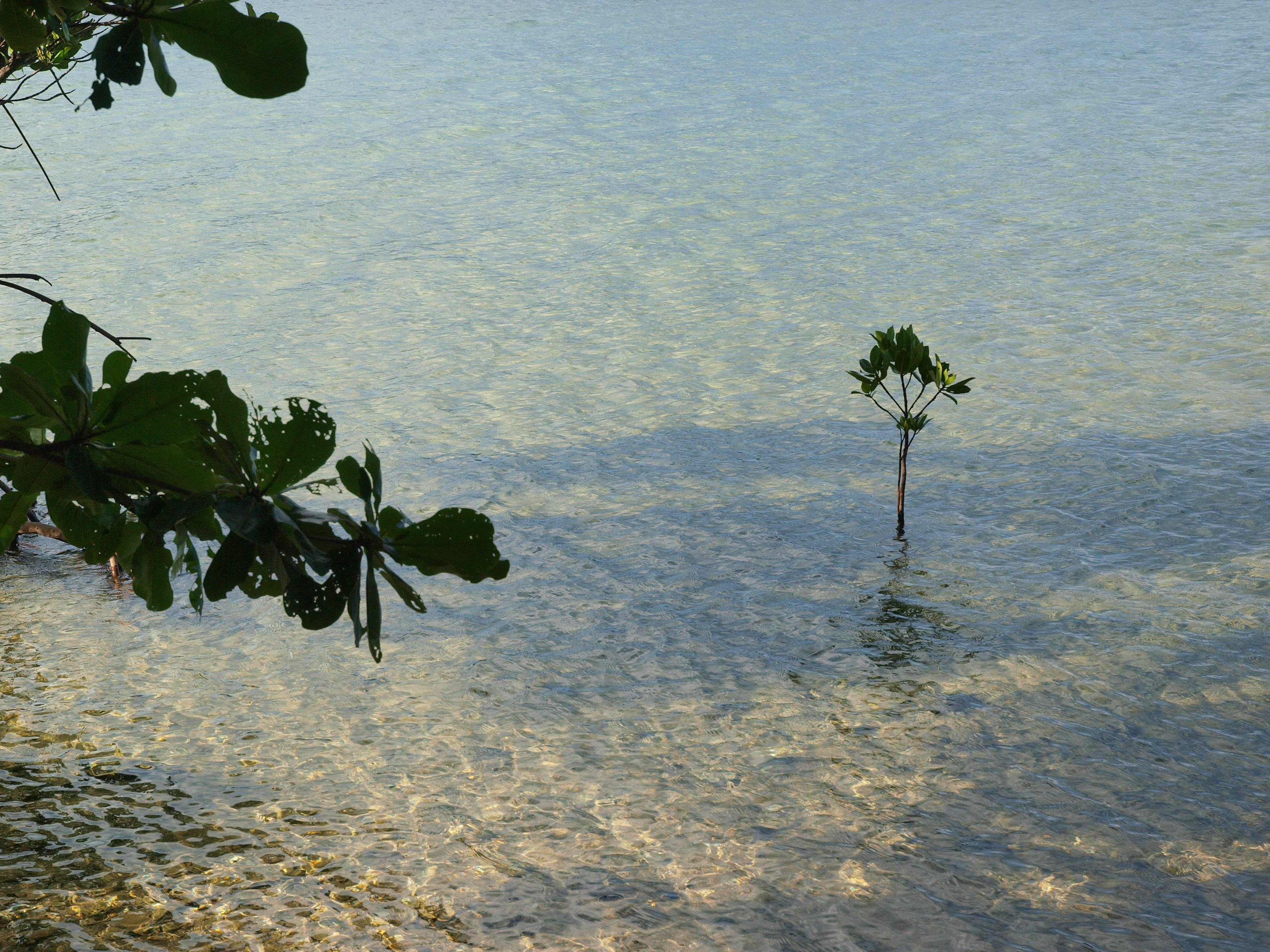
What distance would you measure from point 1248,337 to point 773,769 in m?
3.46

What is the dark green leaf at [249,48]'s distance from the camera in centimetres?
78

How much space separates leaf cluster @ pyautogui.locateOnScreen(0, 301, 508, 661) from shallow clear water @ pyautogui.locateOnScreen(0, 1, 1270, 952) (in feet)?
4.70

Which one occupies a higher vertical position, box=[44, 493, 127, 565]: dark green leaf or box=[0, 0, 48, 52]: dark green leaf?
box=[0, 0, 48, 52]: dark green leaf

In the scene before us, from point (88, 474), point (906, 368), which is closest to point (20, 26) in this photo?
point (88, 474)

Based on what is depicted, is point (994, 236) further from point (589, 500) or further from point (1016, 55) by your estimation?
point (1016, 55)

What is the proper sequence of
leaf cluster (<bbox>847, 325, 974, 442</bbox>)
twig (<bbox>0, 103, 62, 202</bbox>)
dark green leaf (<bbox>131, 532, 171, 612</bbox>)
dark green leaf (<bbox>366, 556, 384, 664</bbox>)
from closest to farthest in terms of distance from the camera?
dark green leaf (<bbox>366, 556, 384, 664</bbox>), dark green leaf (<bbox>131, 532, 171, 612</bbox>), twig (<bbox>0, 103, 62, 202</bbox>), leaf cluster (<bbox>847, 325, 974, 442</bbox>)

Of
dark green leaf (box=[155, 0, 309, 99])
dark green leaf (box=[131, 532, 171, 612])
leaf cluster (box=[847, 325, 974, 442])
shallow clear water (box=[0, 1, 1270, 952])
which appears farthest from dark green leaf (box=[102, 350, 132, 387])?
leaf cluster (box=[847, 325, 974, 442])

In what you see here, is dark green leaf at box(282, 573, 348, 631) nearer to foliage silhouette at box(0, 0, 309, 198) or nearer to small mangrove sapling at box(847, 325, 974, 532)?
foliage silhouette at box(0, 0, 309, 198)

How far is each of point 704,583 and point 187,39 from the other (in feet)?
9.23

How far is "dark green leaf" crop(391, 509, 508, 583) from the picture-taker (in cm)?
80

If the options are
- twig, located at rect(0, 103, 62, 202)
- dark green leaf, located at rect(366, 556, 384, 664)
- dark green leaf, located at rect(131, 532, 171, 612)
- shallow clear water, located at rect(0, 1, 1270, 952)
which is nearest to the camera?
dark green leaf, located at rect(366, 556, 384, 664)

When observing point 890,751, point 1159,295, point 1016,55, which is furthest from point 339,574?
point 1016,55

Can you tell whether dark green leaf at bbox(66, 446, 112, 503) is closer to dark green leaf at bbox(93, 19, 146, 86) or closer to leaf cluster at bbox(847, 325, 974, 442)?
dark green leaf at bbox(93, 19, 146, 86)

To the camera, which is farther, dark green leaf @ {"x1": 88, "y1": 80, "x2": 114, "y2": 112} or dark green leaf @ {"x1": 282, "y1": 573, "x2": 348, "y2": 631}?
dark green leaf @ {"x1": 88, "y1": 80, "x2": 114, "y2": 112}
